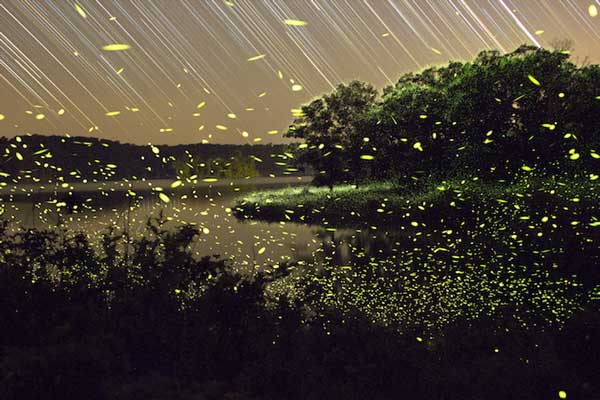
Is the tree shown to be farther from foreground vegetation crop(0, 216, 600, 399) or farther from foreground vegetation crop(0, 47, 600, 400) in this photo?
foreground vegetation crop(0, 216, 600, 399)

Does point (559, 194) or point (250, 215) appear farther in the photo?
point (250, 215)

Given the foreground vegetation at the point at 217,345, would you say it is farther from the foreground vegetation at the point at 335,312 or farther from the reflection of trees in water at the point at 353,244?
the reflection of trees in water at the point at 353,244

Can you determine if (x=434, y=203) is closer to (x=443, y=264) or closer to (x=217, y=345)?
(x=443, y=264)

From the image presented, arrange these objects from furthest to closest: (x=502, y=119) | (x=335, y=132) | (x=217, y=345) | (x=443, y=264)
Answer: (x=335, y=132), (x=502, y=119), (x=443, y=264), (x=217, y=345)

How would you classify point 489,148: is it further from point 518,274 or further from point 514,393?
point 514,393

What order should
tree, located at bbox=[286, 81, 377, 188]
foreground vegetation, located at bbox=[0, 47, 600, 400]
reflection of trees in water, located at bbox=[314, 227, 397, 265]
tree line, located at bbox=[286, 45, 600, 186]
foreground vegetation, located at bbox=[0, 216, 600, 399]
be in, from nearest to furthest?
1. foreground vegetation, located at bbox=[0, 216, 600, 399]
2. foreground vegetation, located at bbox=[0, 47, 600, 400]
3. reflection of trees in water, located at bbox=[314, 227, 397, 265]
4. tree line, located at bbox=[286, 45, 600, 186]
5. tree, located at bbox=[286, 81, 377, 188]

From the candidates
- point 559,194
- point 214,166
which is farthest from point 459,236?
point 214,166

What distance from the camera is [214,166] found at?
181 meters

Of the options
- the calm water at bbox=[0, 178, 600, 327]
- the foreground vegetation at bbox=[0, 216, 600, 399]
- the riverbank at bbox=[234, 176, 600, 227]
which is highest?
the riverbank at bbox=[234, 176, 600, 227]

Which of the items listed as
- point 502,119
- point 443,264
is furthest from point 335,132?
point 443,264

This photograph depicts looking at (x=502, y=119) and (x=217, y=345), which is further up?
(x=502, y=119)

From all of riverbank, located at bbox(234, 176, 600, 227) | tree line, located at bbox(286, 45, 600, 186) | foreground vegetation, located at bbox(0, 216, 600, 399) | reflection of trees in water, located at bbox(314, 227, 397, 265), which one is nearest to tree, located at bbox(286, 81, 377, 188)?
riverbank, located at bbox(234, 176, 600, 227)

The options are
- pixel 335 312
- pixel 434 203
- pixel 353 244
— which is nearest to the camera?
pixel 335 312

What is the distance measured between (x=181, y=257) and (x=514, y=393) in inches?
153
